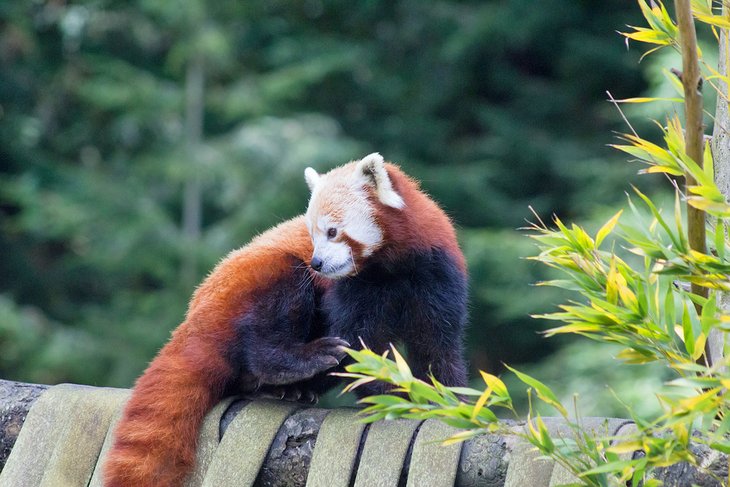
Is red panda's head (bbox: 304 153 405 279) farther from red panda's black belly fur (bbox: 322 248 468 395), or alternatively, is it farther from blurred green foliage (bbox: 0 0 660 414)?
blurred green foliage (bbox: 0 0 660 414)

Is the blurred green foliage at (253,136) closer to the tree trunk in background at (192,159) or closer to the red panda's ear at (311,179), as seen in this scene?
the tree trunk in background at (192,159)

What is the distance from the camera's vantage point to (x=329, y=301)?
2.45m

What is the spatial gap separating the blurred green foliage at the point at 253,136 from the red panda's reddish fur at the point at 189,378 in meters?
5.33

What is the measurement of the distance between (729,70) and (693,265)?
43 cm

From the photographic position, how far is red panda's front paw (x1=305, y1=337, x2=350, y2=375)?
2.27 meters

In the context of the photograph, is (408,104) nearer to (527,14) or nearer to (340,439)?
→ (527,14)

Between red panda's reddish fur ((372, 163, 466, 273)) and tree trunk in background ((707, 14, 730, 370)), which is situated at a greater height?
tree trunk in background ((707, 14, 730, 370))

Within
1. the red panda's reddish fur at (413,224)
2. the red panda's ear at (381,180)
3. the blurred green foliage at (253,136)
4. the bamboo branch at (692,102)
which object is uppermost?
the bamboo branch at (692,102)

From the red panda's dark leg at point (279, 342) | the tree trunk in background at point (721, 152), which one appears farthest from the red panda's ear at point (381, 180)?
the tree trunk in background at point (721, 152)

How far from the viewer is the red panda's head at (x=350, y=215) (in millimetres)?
2402

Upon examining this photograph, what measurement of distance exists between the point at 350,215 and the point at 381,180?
121 millimetres

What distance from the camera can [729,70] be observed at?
1734 mm

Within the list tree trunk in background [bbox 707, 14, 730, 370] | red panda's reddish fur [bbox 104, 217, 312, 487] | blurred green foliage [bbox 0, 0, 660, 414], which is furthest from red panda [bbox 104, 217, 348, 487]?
blurred green foliage [bbox 0, 0, 660, 414]

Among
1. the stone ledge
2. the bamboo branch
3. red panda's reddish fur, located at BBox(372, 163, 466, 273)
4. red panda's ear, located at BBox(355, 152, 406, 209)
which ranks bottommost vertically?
the stone ledge
